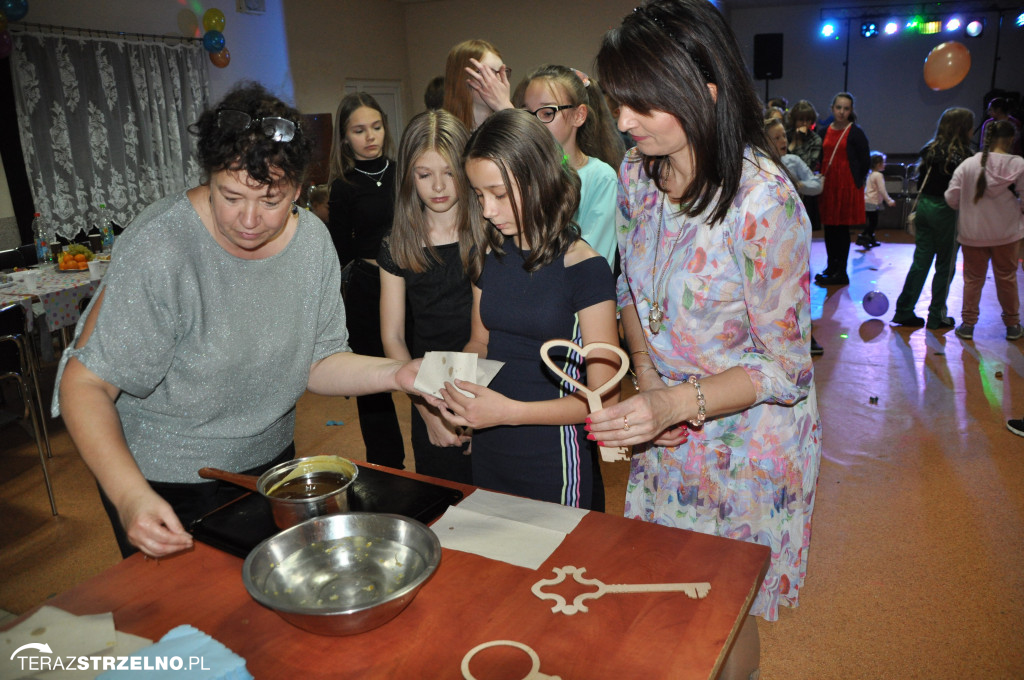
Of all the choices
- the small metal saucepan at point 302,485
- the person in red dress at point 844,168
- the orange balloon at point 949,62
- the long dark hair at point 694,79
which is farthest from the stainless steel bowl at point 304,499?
the orange balloon at point 949,62

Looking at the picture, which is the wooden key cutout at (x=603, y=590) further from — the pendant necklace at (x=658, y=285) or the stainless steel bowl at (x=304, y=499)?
the pendant necklace at (x=658, y=285)

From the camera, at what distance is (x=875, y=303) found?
5422 mm

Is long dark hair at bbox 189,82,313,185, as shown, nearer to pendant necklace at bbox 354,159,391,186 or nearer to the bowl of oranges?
pendant necklace at bbox 354,159,391,186

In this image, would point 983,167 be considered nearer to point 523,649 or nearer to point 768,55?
point 523,649

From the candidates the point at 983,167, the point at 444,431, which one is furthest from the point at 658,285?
the point at 983,167

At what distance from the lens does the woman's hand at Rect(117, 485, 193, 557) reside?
3.51 ft

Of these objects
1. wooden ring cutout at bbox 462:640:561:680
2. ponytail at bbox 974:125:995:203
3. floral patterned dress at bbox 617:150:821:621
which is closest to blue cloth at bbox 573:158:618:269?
floral patterned dress at bbox 617:150:821:621

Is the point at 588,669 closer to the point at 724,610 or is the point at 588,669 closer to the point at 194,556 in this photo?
the point at 724,610

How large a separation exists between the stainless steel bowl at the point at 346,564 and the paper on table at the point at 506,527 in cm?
14

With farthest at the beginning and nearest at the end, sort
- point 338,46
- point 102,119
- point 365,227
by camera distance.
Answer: point 338,46 → point 102,119 → point 365,227

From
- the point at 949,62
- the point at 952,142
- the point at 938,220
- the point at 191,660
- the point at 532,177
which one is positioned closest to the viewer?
the point at 191,660

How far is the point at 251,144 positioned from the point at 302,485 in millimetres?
596

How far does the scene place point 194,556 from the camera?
4.01 feet

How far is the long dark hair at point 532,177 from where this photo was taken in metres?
1.66
